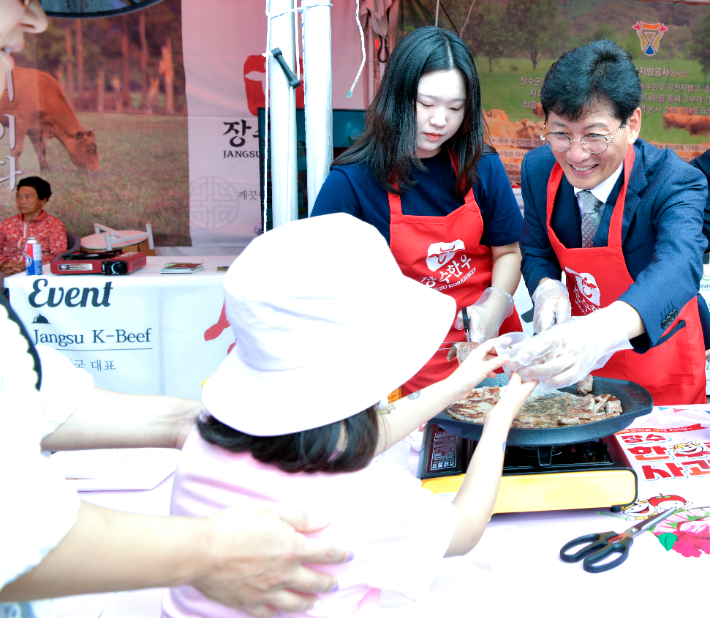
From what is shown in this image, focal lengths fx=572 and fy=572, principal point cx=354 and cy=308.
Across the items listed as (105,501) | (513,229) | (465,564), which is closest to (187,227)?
(513,229)

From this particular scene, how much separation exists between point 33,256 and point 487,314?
9.66 feet

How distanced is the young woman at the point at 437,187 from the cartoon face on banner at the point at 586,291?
23 centimetres

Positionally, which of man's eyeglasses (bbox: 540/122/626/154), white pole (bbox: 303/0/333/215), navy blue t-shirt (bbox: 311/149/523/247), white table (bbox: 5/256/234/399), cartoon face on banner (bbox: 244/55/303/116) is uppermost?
cartoon face on banner (bbox: 244/55/303/116)

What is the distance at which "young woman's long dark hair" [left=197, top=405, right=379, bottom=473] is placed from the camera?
2.65ft

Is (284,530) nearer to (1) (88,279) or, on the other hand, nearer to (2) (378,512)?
(2) (378,512)

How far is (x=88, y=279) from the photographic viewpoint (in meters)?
3.50

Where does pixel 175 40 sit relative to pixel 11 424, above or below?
above

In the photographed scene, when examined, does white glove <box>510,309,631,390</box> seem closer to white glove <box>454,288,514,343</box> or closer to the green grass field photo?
white glove <box>454,288,514,343</box>

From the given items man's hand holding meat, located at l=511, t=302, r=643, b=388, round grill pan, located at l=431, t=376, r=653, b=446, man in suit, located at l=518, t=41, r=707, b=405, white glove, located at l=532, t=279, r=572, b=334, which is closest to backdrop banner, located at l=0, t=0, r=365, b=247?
man in suit, located at l=518, t=41, r=707, b=405

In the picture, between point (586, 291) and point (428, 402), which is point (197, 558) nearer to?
point (428, 402)

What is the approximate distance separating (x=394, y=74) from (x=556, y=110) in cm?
51

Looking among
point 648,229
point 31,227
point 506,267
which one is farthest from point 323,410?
point 31,227

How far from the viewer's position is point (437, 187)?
6.32ft

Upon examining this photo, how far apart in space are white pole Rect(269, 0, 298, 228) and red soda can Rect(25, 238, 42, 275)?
2.31m
